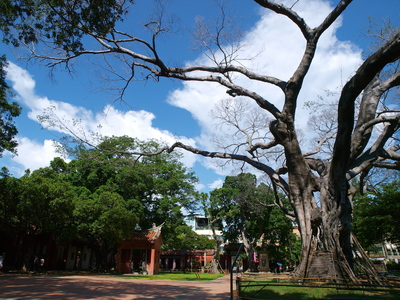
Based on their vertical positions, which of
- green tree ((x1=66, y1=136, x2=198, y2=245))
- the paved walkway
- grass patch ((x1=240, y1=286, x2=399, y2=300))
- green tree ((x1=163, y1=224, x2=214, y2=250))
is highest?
green tree ((x1=66, y1=136, x2=198, y2=245))

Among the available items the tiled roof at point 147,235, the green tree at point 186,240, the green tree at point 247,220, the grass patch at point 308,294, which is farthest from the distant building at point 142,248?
the grass patch at point 308,294

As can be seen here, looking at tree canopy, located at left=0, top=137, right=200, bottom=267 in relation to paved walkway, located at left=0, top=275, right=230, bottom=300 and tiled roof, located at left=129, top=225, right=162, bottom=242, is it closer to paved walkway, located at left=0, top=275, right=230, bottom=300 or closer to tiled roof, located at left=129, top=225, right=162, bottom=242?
tiled roof, located at left=129, top=225, right=162, bottom=242

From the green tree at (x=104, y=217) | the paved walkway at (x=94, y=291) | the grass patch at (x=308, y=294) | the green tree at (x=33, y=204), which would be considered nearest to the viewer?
the grass patch at (x=308, y=294)

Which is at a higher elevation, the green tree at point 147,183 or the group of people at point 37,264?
the green tree at point 147,183

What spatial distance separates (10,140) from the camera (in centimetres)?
1642

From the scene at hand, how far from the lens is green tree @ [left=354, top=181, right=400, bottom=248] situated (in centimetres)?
1880

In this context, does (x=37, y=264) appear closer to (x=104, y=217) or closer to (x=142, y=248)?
(x=104, y=217)

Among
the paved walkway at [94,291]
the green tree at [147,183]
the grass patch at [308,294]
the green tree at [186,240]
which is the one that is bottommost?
the paved walkway at [94,291]

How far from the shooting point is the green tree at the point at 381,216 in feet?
61.7

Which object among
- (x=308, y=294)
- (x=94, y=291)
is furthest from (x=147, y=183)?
(x=308, y=294)

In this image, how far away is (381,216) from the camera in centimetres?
1895

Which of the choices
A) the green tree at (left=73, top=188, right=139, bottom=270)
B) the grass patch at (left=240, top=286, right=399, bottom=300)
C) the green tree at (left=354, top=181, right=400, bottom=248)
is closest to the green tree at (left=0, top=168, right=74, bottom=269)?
the green tree at (left=73, top=188, right=139, bottom=270)

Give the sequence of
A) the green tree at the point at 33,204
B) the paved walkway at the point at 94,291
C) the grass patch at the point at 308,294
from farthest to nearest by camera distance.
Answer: the green tree at the point at 33,204 → the paved walkway at the point at 94,291 → the grass patch at the point at 308,294

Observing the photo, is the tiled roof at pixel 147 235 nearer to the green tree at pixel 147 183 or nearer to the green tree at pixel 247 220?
the green tree at pixel 147 183
